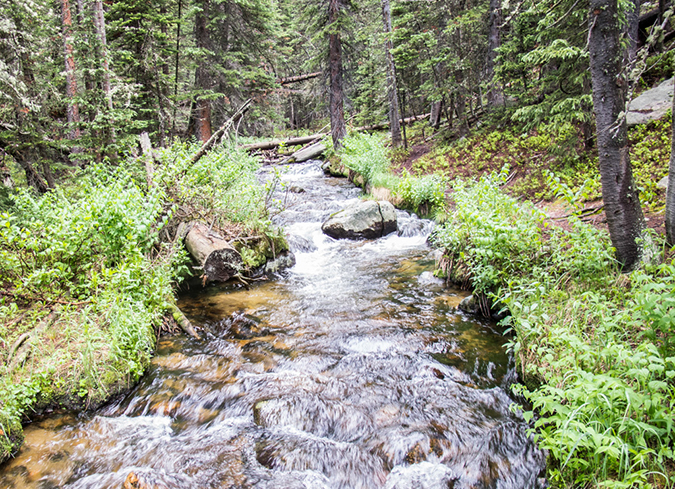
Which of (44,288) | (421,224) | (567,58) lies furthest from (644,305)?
(421,224)

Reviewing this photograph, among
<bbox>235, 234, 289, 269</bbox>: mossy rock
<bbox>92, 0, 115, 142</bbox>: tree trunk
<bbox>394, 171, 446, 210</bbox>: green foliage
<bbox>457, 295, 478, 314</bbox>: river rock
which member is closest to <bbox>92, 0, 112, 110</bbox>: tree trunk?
<bbox>92, 0, 115, 142</bbox>: tree trunk

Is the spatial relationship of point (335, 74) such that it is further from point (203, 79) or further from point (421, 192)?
point (421, 192)

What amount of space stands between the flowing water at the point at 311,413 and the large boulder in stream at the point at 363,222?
14.7 ft

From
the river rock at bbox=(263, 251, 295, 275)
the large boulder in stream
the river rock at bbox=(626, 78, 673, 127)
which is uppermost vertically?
the river rock at bbox=(626, 78, 673, 127)

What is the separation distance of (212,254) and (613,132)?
21.9 ft

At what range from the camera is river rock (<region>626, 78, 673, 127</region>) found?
828cm

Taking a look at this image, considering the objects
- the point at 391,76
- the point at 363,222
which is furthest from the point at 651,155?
the point at 391,76

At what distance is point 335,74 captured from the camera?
57.2ft

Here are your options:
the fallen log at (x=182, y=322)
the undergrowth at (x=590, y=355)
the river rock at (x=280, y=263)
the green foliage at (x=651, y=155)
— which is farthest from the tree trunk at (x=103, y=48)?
the green foliage at (x=651, y=155)

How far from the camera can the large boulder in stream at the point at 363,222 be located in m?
10.8

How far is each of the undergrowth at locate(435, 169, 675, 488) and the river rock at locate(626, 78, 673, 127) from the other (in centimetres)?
574

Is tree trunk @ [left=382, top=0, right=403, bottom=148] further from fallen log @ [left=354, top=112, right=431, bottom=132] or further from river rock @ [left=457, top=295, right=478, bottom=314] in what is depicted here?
river rock @ [left=457, top=295, right=478, bottom=314]

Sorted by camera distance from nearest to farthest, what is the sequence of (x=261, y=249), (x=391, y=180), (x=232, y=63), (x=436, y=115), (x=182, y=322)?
1. (x=182, y=322)
2. (x=261, y=249)
3. (x=391, y=180)
4. (x=232, y=63)
5. (x=436, y=115)

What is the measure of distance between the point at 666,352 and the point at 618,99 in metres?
2.91
